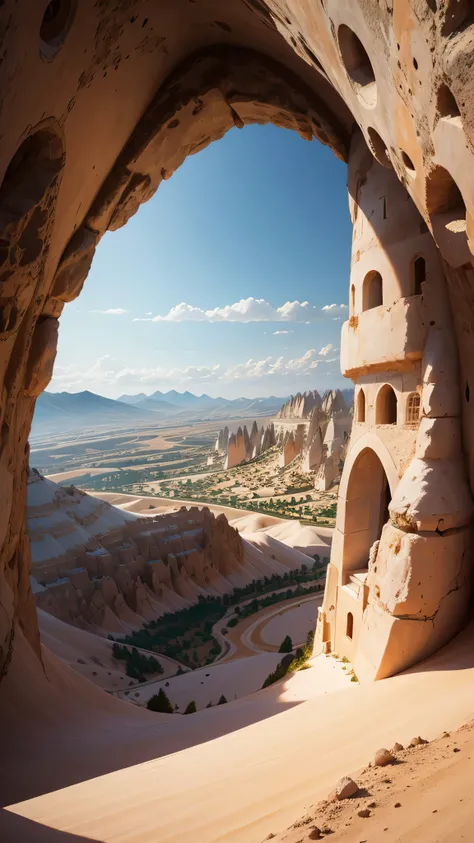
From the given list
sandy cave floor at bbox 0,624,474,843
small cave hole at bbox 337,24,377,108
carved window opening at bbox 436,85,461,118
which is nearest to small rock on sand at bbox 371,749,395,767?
sandy cave floor at bbox 0,624,474,843

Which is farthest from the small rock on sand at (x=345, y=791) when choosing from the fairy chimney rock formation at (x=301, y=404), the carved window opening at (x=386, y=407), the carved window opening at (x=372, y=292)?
the fairy chimney rock formation at (x=301, y=404)

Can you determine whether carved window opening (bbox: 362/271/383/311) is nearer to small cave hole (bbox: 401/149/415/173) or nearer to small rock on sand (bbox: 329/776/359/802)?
small cave hole (bbox: 401/149/415/173)

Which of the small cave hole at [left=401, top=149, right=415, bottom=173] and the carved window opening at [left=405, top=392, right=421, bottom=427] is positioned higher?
the small cave hole at [left=401, top=149, right=415, bottom=173]

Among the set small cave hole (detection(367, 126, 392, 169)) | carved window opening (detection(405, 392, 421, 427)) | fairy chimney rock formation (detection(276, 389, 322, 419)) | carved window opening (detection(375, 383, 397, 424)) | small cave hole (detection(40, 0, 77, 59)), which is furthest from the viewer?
fairy chimney rock formation (detection(276, 389, 322, 419))

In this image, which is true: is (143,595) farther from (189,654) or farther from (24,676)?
(24,676)

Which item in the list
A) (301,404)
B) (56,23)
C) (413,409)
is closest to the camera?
(56,23)

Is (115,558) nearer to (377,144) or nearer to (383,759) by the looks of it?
(383,759)

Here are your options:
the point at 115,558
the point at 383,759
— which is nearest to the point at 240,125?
the point at 383,759
